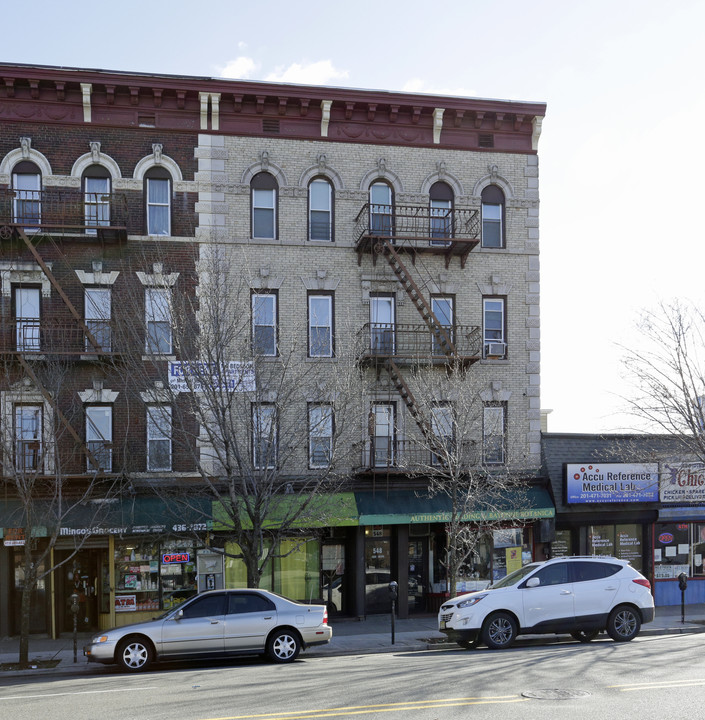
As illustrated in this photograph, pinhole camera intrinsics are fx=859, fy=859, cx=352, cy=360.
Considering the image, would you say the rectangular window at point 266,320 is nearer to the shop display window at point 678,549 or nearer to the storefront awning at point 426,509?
the storefront awning at point 426,509

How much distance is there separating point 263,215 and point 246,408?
625 cm

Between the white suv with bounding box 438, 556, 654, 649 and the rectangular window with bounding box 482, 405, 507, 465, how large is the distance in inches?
250

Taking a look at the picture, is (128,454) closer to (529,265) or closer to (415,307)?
(415,307)

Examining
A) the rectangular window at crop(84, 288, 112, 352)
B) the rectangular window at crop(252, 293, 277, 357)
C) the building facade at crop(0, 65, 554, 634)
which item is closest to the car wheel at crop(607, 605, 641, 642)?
the building facade at crop(0, 65, 554, 634)

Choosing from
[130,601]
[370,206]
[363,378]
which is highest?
[370,206]

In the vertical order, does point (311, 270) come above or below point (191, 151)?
below

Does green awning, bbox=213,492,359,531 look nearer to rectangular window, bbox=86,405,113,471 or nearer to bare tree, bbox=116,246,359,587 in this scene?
bare tree, bbox=116,246,359,587

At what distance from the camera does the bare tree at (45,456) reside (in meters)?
18.5

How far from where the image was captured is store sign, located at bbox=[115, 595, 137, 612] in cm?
2034

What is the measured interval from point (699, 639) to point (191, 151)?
52.8 ft

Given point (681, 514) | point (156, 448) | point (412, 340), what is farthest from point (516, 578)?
point (156, 448)

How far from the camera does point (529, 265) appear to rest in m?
23.4

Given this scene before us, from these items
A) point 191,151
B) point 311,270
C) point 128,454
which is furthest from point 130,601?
point 191,151

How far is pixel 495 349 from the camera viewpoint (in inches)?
906
